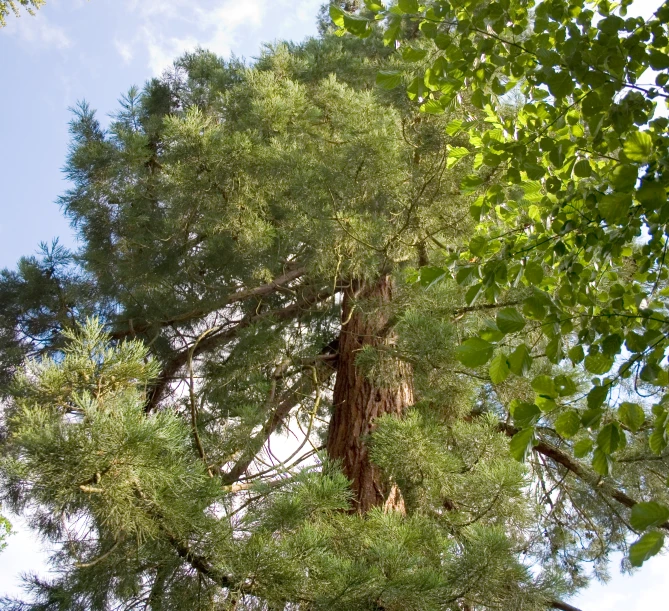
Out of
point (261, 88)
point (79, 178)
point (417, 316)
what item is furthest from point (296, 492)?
point (79, 178)

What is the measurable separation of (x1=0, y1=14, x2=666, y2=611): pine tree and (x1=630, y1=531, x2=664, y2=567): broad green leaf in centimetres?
84

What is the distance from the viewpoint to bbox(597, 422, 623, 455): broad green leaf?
152cm

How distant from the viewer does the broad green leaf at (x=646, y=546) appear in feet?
3.92

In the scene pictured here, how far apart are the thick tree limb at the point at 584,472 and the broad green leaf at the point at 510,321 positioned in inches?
101

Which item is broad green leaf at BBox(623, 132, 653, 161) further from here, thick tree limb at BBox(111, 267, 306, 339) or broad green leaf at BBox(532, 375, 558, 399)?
thick tree limb at BBox(111, 267, 306, 339)

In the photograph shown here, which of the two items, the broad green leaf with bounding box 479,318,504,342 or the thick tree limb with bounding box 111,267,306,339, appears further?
the thick tree limb with bounding box 111,267,306,339

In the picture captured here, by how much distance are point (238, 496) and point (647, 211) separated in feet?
9.91

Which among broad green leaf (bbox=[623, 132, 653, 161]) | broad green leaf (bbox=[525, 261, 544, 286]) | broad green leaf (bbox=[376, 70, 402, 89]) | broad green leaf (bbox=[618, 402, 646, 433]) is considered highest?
broad green leaf (bbox=[376, 70, 402, 89])

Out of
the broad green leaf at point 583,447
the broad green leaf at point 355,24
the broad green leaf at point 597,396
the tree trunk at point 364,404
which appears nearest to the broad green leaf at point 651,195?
the broad green leaf at point 597,396

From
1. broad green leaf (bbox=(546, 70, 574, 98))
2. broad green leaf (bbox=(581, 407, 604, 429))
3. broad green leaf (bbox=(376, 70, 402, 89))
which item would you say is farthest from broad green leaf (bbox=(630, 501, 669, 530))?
broad green leaf (bbox=(376, 70, 402, 89))

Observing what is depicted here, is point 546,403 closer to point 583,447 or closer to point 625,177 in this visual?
point 583,447

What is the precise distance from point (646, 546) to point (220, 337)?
13.7 ft

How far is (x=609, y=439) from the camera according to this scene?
5.03 feet

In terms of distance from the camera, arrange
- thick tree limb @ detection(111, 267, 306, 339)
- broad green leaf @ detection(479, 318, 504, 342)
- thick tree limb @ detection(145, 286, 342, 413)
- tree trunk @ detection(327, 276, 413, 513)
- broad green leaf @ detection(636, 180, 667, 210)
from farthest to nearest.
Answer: thick tree limb @ detection(145, 286, 342, 413), thick tree limb @ detection(111, 267, 306, 339), tree trunk @ detection(327, 276, 413, 513), broad green leaf @ detection(479, 318, 504, 342), broad green leaf @ detection(636, 180, 667, 210)
